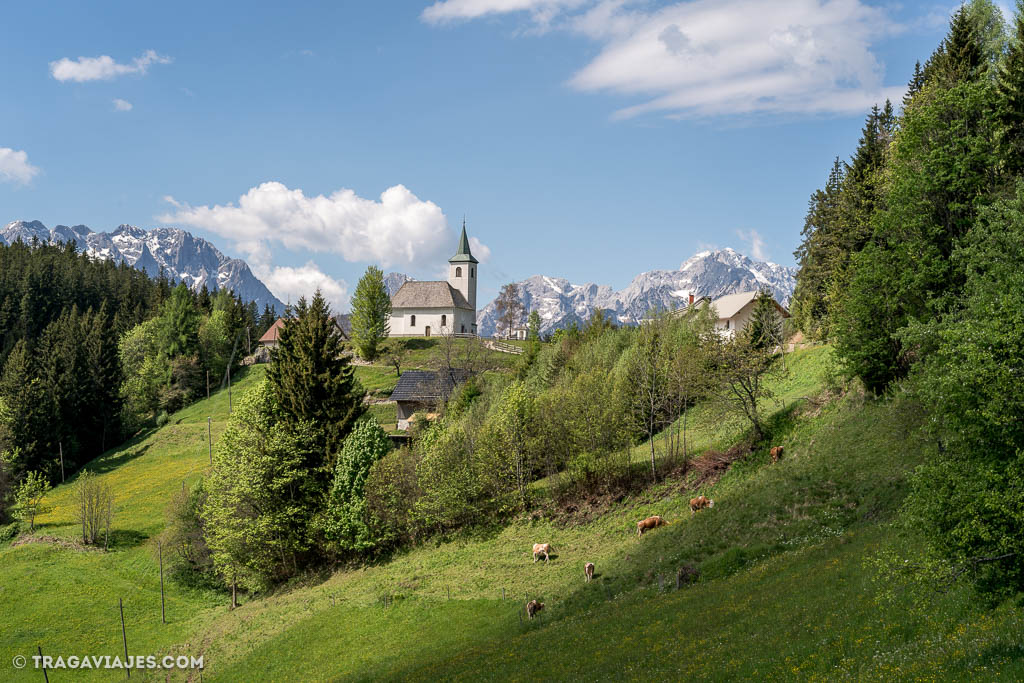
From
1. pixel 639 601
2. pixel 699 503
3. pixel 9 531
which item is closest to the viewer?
pixel 639 601

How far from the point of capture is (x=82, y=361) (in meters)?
102

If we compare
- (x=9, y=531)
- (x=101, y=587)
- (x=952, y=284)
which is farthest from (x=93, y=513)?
(x=952, y=284)

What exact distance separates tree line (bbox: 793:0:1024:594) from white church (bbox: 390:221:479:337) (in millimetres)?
67253

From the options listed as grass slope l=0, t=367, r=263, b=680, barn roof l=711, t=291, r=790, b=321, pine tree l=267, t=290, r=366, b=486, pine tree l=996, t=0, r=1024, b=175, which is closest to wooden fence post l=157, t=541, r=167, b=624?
grass slope l=0, t=367, r=263, b=680

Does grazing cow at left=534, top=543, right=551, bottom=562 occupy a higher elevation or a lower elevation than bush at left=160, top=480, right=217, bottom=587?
higher

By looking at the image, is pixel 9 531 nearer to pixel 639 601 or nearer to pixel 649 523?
pixel 649 523

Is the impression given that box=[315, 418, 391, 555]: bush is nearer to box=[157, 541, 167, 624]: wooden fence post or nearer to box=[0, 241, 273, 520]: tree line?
box=[157, 541, 167, 624]: wooden fence post

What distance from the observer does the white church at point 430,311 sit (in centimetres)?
12388

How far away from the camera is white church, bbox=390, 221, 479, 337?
123875mm

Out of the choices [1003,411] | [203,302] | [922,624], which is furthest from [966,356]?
[203,302]

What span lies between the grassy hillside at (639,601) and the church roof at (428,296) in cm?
7198

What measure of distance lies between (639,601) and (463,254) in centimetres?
11707

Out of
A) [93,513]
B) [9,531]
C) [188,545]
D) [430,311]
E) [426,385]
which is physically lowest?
[9,531]

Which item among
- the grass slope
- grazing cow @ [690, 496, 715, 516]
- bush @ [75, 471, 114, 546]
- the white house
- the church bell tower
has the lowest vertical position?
the grass slope
